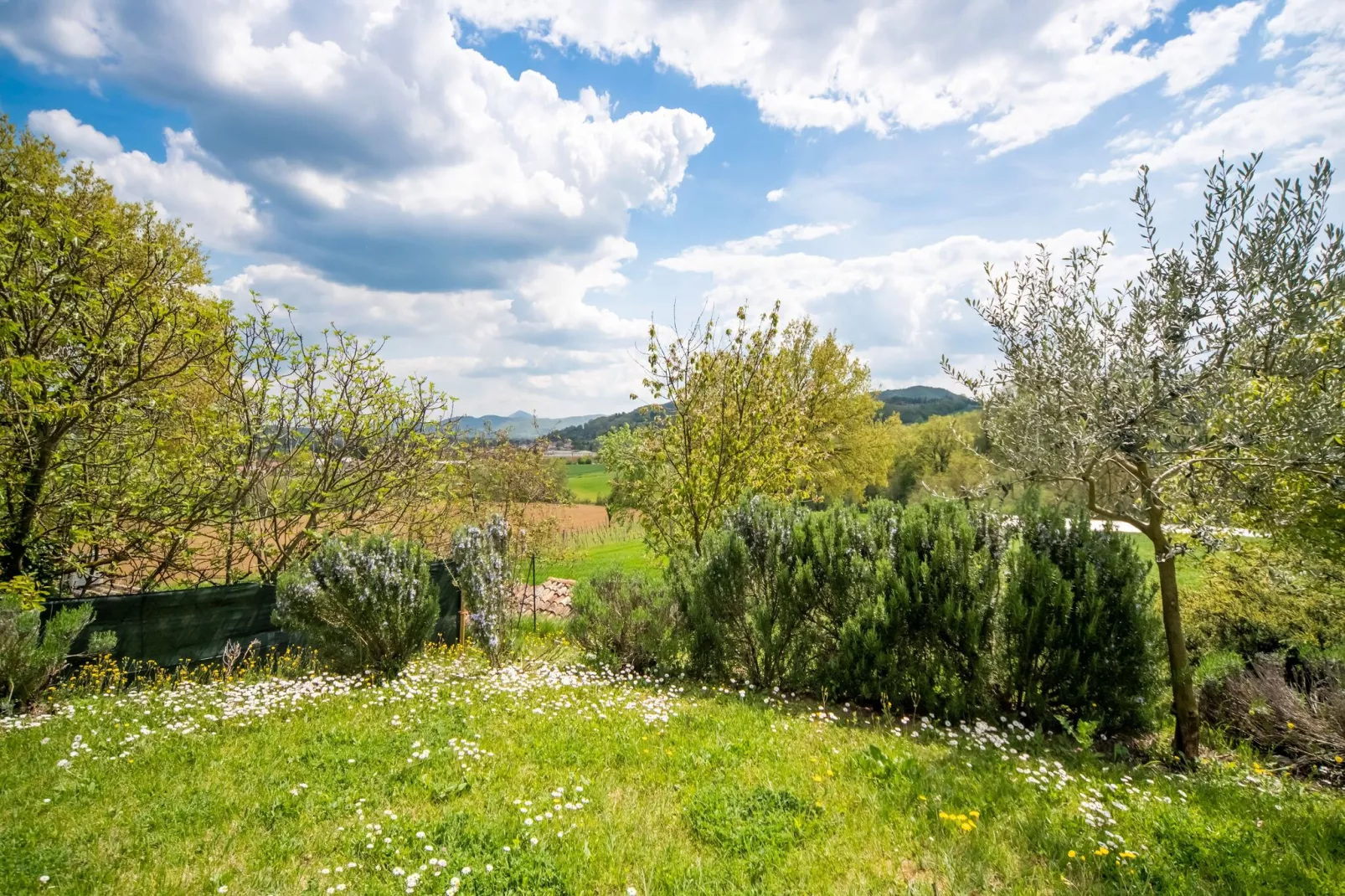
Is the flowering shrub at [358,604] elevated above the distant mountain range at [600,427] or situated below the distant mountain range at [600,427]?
below

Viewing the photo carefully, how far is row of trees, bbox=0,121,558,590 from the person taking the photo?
6.23 meters

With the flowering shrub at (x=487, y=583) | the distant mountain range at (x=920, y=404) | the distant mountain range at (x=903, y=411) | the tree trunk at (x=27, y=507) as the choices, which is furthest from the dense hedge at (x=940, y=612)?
the distant mountain range at (x=920, y=404)

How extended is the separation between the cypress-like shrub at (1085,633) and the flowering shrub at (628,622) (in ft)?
12.4

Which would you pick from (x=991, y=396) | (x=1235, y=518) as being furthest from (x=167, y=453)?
(x=1235, y=518)

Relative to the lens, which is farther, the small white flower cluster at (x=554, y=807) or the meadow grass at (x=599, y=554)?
the meadow grass at (x=599, y=554)

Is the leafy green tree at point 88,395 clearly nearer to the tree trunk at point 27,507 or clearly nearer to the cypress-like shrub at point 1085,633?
the tree trunk at point 27,507

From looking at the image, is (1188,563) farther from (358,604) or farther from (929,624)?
(358,604)

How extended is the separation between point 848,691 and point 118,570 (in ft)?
34.5

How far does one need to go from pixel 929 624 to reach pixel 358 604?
660cm

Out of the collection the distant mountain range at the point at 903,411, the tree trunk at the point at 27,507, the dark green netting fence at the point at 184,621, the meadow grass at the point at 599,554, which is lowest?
the meadow grass at the point at 599,554

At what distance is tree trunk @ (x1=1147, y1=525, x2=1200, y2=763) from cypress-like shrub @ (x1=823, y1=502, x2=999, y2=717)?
1344 mm

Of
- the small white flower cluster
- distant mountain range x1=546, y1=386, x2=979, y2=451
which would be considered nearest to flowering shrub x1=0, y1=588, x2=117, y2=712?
the small white flower cluster

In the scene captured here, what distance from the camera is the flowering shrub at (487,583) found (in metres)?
7.76

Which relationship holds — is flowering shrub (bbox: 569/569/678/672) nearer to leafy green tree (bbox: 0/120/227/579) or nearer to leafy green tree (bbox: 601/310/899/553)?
→ leafy green tree (bbox: 601/310/899/553)
